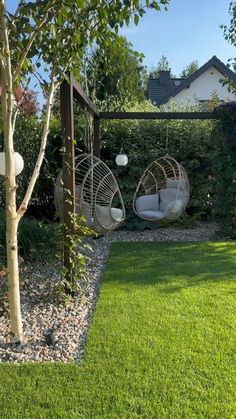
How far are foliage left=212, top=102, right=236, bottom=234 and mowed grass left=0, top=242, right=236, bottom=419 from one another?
2071 millimetres

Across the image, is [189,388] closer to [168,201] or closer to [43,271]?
[43,271]

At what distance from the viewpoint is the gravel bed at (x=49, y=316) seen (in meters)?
2.57

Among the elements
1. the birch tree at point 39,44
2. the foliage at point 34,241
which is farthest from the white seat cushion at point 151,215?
the birch tree at point 39,44

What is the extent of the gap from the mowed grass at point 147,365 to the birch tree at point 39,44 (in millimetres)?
556

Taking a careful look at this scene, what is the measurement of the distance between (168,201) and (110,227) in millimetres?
1822

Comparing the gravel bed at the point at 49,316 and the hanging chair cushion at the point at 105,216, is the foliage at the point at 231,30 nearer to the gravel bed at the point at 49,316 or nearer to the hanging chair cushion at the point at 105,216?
the hanging chair cushion at the point at 105,216

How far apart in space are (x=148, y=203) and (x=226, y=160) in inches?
58.0

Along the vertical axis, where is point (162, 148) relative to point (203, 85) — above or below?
below

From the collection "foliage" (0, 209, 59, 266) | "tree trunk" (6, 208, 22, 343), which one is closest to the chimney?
"foliage" (0, 209, 59, 266)

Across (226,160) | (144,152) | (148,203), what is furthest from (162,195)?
(226,160)

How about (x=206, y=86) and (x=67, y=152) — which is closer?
(x=67, y=152)

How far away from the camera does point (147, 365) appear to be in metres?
2.38

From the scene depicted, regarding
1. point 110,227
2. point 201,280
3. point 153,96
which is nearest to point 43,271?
point 110,227

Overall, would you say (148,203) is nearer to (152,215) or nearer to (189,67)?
(152,215)
